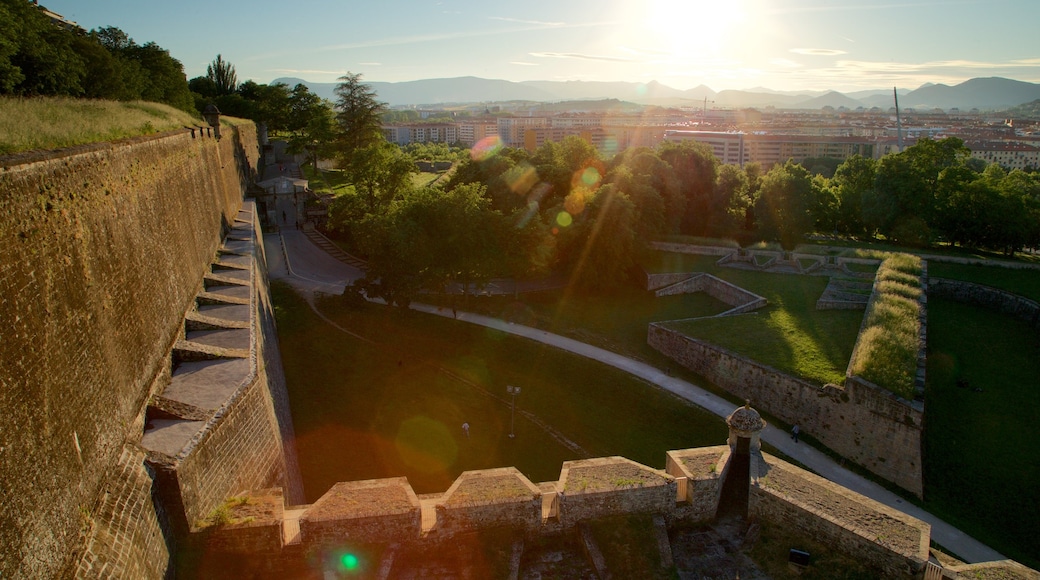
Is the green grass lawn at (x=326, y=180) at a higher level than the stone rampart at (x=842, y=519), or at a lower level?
higher

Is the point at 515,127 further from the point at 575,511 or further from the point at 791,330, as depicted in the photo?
the point at 575,511

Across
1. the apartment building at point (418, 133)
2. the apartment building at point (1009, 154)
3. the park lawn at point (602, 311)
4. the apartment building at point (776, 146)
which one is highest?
the apartment building at point (418, 133)

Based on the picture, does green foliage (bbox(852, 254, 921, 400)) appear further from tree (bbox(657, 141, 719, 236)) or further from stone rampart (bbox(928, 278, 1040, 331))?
tree (bbox(657, 141, 719, 236))

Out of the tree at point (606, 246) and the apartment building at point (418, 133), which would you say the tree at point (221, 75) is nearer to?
the tree at point (606, 246)

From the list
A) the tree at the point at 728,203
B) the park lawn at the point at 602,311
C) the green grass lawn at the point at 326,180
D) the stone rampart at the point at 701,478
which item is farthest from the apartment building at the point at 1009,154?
the stone rampart at the point at 701,478

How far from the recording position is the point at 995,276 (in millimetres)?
28578

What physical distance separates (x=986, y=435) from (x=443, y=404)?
15.4m

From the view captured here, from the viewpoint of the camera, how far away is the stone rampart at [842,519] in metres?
8.82

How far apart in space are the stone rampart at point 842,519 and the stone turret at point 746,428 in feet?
1.27

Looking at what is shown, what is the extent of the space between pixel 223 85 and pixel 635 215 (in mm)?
46604

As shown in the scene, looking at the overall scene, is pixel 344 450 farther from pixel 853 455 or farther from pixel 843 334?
pixel 843 334

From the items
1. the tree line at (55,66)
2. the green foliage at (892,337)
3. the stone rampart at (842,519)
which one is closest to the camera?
the stone rampart at (842,519)

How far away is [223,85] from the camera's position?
5775 centimetres

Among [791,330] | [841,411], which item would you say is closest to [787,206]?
[791,330]
